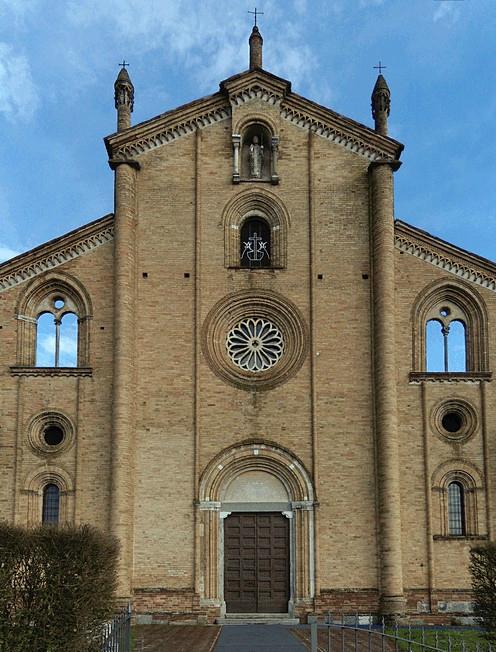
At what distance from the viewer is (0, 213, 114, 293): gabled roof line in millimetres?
28734

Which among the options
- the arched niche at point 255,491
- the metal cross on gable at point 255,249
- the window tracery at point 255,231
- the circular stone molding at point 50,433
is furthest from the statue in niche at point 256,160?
the circular stone molding at point 50,433

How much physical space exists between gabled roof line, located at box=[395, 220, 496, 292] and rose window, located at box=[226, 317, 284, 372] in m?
4.84

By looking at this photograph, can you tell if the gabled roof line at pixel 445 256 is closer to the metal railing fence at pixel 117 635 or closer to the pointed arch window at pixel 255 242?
the pointed arch window at pixel 255 242

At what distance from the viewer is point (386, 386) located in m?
27.5

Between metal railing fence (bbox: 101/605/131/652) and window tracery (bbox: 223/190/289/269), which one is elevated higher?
window tracery (bbox: 223/190/289/269)

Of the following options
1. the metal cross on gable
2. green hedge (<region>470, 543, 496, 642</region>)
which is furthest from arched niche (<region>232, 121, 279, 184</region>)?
green hedge (<region>470, 543, 496, 642</region>)

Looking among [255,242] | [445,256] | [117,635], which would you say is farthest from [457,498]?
[117,635]

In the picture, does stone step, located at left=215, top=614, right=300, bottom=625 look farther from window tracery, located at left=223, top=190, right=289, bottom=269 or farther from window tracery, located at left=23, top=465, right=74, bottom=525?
window tracery, located at left=223, top=190, right=289, bottom=269

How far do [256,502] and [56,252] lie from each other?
32.2 ft

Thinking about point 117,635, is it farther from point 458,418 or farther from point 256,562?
point 458,418

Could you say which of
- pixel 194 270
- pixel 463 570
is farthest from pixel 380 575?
pixel 194 270

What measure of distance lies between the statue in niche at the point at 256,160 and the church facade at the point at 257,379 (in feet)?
0.21

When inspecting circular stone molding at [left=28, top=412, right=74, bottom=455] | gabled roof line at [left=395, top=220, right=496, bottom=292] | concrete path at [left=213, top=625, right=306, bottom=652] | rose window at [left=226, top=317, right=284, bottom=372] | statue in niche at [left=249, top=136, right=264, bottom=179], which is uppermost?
statue in niche at [left=249, top=136, right=264, bottom=179]

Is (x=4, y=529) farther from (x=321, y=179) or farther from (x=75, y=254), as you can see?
(x=321, y=179)
